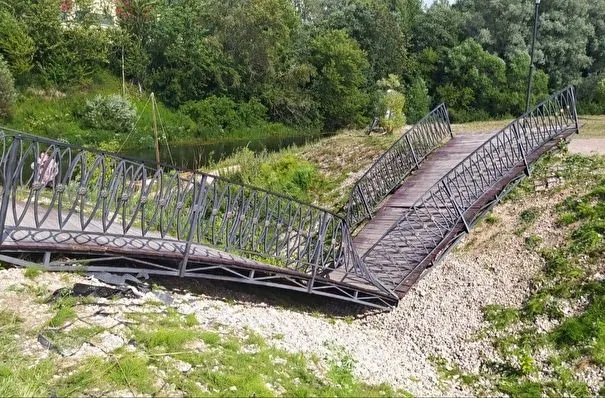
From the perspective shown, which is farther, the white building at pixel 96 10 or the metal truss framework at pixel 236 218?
the white building at pixel 96 10

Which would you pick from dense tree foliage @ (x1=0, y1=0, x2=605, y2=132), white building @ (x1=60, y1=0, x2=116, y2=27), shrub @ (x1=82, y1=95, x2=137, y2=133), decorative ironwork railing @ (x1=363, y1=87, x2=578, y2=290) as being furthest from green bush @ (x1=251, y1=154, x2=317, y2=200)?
white building @ (x1=60, y1=0, x2=116, y2=27)

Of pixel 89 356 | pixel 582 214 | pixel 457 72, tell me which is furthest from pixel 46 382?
pixel 457 72

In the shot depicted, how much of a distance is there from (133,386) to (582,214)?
7422 mm

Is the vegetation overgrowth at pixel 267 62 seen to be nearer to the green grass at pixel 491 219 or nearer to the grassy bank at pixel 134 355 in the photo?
the green grass at pixel 491 219

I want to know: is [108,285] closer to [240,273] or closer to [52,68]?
[240,273]

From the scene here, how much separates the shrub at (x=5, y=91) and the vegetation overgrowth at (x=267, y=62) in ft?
0.27

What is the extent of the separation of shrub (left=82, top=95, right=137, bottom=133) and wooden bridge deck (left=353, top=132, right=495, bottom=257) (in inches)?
795

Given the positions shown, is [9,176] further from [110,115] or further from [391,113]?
[110,115]

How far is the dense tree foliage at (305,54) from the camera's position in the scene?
29.1 metres

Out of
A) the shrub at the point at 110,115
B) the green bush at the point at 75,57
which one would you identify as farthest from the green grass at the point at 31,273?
the green bush at the point at 75,57

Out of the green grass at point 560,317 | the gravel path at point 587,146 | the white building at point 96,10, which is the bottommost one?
the green grass at point 560,317

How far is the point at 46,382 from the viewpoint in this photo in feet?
11.3

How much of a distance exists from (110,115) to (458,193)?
927 inches

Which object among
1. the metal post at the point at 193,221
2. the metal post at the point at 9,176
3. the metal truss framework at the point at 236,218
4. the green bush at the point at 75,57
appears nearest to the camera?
the metal post at the point at 9,176
